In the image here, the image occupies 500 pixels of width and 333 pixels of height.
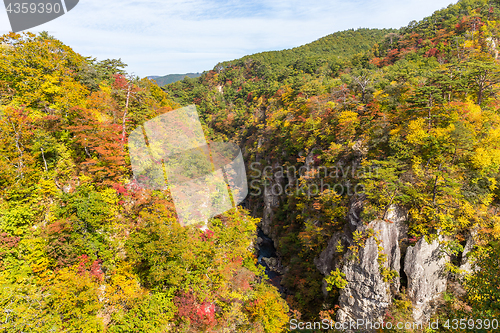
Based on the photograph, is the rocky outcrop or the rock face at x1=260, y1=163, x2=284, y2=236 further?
the rock face at x1=260, y1=163, x2=284, y2=236

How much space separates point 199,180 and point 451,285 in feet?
66.8

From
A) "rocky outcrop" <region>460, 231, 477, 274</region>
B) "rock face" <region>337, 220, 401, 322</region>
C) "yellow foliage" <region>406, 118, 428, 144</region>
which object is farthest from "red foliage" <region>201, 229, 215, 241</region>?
"yellow foliage" <region>406, 118, 428, 144</region>

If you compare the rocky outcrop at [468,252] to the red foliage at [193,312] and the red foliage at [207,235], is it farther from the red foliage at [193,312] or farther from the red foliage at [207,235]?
the red foliage at [207,235]

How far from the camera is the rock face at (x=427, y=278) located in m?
13.4

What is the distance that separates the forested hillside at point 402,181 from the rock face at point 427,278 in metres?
0.14

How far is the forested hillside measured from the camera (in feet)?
43.9

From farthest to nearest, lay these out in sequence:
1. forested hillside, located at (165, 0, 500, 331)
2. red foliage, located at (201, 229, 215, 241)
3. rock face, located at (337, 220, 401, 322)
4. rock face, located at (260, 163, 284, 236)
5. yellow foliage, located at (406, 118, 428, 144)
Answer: rock face, located at (260, 163, 284, 236) → red foliage, located at (201, 229, 215, 241) → yellow foliage, located at (406, 118, 428, 144) → rock face, located at (337, 220, 401, 322) → forested hillside, located at (165, 0, 500, 331)

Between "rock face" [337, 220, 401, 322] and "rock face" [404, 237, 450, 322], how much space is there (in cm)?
108

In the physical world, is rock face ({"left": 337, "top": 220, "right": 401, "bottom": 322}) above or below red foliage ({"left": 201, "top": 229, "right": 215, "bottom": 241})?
below

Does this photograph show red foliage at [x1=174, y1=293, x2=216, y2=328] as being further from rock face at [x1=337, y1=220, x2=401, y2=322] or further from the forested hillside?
rock face at [x1=337, y1=220, x2=401, y2=322]

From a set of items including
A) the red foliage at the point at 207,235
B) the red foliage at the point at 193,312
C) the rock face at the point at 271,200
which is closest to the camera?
the red foliage at the point at 193,312

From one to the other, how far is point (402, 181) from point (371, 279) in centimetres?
762

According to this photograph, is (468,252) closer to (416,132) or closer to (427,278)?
(427,278)

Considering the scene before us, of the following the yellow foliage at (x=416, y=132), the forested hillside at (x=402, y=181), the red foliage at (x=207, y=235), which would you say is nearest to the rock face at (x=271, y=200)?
the forested hillside at (x=402, y=181)
